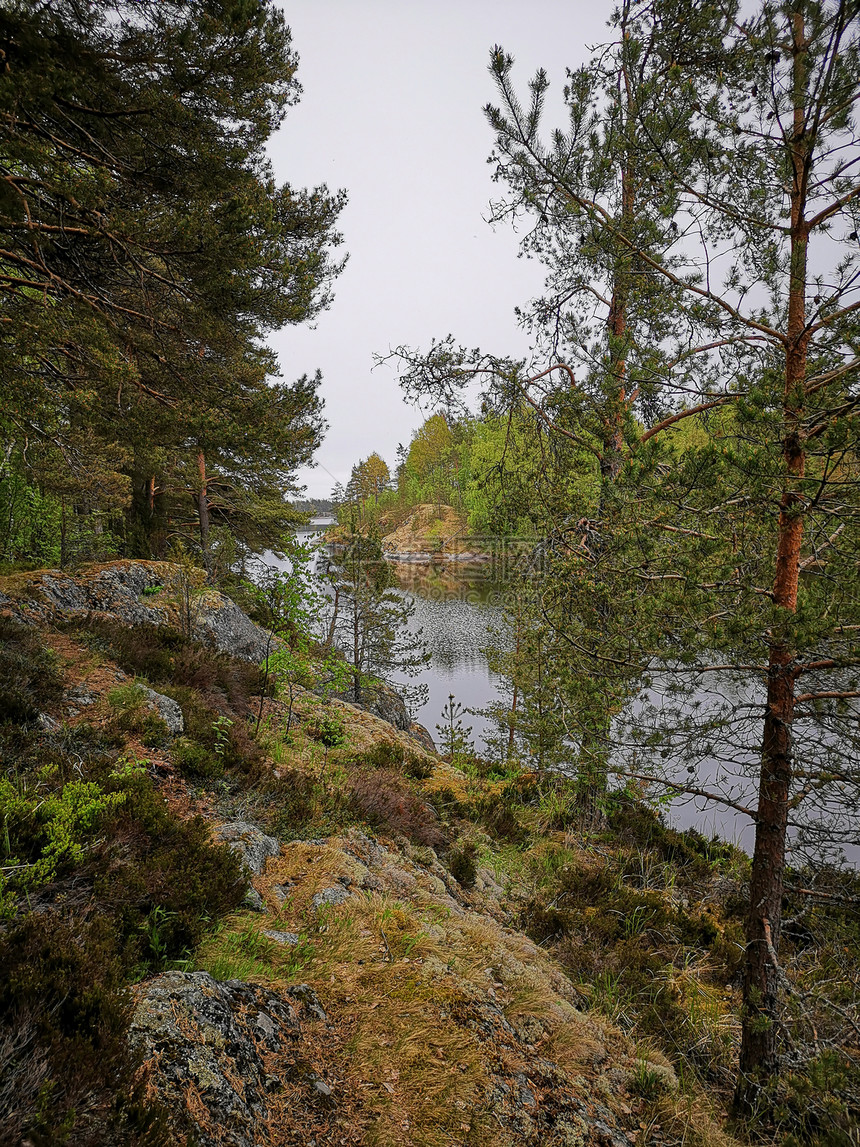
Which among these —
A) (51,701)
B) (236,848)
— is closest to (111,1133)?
(236,848)

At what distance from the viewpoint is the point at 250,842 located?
3971 mm

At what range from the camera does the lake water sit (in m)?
3.86

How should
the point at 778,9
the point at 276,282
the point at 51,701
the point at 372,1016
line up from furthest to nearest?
the point at 276,282, the point at 51,701, the point at 778,9, the point at 372,1016

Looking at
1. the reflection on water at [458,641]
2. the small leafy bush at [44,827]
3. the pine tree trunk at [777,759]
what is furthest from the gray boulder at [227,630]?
the pine tree trunk at [777,759]

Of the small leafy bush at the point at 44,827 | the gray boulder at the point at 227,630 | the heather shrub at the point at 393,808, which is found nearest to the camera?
Answer: the small leafy bush at the point at 44,827

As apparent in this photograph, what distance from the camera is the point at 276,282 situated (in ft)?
19.5

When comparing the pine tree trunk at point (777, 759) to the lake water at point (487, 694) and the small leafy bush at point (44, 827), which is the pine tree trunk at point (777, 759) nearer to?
the lake water at point (487, 694)

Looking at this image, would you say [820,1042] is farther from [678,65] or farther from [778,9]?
[678,65]

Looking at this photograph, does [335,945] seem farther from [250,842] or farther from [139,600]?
[139,600]

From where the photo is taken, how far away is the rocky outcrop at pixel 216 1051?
1916 mm

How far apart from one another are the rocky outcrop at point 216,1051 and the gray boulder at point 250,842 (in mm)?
1249

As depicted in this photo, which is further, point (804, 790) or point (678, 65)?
point (678, 65)

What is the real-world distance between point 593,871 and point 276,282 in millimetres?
8766

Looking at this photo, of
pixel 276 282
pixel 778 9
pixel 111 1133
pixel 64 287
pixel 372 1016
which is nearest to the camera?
pixel 111 1133
